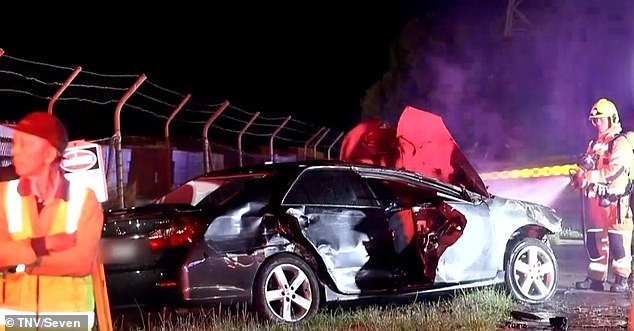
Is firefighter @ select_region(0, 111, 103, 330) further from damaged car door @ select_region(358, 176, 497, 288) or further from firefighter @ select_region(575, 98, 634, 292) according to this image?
firefighter @ select_region(575, 98, 634, 292)

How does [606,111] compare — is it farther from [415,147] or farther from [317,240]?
[317,240]

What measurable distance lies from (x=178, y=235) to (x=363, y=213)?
1783 mm

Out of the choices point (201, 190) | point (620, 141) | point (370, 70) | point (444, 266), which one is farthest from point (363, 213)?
point (370, 70)

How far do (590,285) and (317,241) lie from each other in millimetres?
3762

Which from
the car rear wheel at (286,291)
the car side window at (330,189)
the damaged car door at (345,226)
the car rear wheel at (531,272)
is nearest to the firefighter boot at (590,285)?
the car rear wheel at (531,272)

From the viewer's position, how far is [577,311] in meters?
8.10

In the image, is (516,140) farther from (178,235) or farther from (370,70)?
(178,235)

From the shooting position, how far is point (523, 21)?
73.0 feet

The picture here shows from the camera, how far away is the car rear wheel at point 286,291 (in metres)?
7.01

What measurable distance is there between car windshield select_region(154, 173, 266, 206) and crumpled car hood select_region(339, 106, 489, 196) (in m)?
3.03

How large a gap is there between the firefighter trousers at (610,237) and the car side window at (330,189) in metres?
3.06

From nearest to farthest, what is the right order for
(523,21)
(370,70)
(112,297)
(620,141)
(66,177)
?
(66,177)
(112,297)
(620,141)
(523,21)
(370,70)

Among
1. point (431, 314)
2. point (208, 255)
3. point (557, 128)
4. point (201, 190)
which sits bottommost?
point (431, 314)

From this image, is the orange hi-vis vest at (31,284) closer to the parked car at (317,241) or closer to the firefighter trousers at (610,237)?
the parked car at (317,241)
